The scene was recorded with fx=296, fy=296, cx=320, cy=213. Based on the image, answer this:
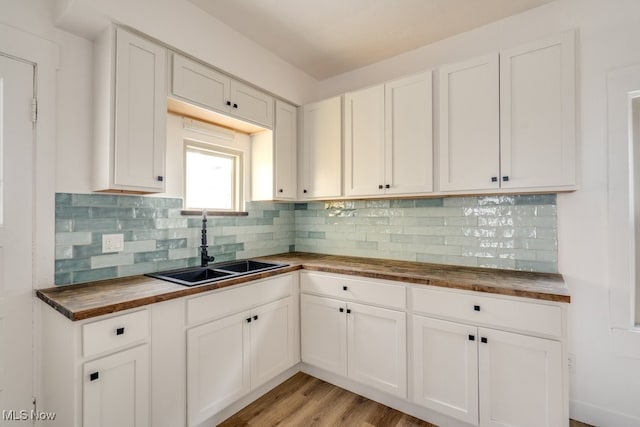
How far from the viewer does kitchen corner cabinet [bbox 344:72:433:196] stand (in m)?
2.17

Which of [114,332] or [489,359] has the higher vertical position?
[114,332]

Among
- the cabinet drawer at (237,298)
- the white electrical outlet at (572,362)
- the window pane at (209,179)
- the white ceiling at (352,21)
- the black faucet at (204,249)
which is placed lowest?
the white electrical outlet at (572,362)

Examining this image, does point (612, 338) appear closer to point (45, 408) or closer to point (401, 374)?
point (401, 374)

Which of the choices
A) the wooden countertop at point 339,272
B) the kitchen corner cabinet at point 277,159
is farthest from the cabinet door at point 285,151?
the wooden countertop at point 339,272

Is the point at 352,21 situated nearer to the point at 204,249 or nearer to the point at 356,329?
the point at 204,249

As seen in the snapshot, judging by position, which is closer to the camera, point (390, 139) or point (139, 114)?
point (139, 114)

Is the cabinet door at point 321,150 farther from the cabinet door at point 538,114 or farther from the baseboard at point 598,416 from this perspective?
the baseboard at point 598,416

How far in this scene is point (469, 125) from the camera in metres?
2.01

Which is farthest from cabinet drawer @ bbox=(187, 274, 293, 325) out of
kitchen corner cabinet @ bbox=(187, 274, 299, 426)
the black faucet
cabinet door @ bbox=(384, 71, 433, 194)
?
cabinet door @ bbox=(384, 71, 433, 194)

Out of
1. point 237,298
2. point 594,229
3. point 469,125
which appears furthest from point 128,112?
point 594,229

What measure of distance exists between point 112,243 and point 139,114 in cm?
82

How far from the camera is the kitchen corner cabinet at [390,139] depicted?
7.13 feet

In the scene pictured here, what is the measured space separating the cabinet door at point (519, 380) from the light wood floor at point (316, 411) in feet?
1.58

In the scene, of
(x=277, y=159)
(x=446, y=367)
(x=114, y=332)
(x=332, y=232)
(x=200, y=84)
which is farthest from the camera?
(x=332, y=232)
